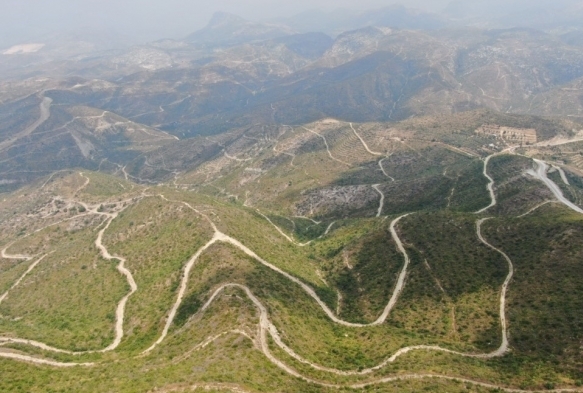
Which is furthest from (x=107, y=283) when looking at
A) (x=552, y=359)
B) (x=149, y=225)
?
(x=552, y=359)

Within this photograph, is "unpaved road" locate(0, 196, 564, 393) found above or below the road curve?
above

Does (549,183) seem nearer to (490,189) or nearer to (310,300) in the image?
(490,189)

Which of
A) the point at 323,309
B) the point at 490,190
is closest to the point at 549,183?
the point at 490,190

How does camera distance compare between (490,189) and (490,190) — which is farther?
(490,189)

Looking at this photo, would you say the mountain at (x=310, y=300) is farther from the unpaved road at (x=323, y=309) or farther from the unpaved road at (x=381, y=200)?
the unpaved road at (x=381, y=200)

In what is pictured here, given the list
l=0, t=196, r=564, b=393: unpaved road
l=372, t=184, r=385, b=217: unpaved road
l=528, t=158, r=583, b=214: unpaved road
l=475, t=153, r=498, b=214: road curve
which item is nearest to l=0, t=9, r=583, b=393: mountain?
l=0, t=196, r=564, b=393: unpaved road

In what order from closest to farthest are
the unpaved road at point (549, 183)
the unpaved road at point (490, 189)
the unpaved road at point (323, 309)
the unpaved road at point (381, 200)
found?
1. the unpaved road at point (323, 309)
2. the unpaved road at point (549, 183)
3. the unpaved road at point (490, 189)
4. the unpaved road at point (381, 200)

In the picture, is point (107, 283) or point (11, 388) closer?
point (11, 388)

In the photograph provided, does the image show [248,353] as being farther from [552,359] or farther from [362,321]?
[552,359]

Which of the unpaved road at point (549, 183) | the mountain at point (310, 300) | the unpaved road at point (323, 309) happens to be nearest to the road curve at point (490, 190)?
the mountain at point (310, 300)

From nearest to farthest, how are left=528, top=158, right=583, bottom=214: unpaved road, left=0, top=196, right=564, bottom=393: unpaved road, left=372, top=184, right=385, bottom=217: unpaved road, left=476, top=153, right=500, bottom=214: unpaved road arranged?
left=0, top=196, right=564, bottom=393: unpaved road → left=528, top=158, right=583, bottom=214: unpaved road → left=476, top=153, right=500, bottom=214: unpaved road → left=372, top=184, right=385, bottom=217: unpaved road

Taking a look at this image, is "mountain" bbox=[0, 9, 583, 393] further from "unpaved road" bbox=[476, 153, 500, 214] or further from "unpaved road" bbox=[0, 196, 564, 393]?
"unpaved road" bbox=[476, 153, 500, 214]
